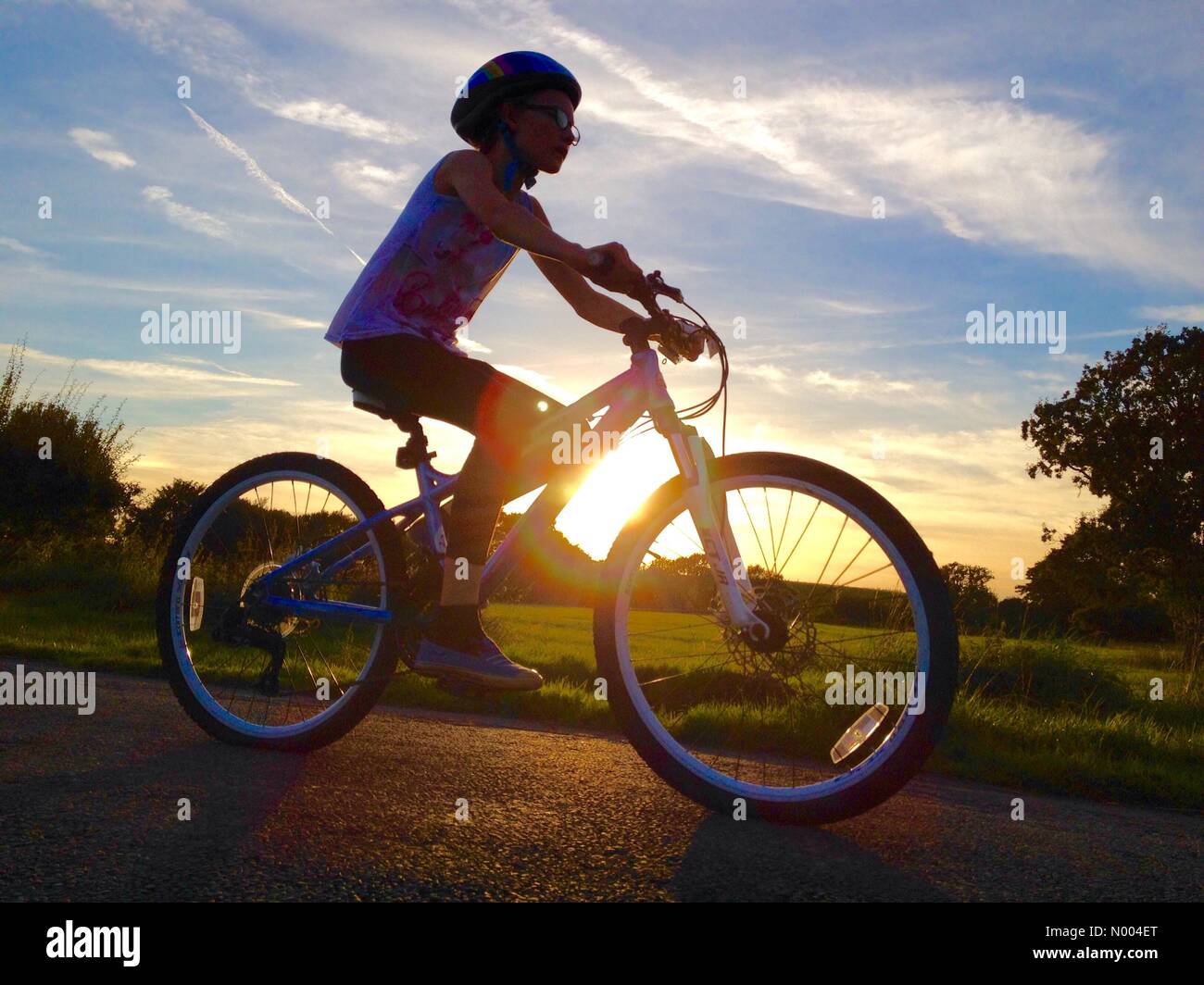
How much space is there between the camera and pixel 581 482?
370 cm

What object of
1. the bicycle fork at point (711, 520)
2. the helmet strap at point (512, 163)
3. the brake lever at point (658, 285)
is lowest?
the bicycle fork at point (711, 520)

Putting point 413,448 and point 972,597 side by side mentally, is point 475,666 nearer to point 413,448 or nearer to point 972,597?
point 413,448

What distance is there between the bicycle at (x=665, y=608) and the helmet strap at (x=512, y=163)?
79 centimetres

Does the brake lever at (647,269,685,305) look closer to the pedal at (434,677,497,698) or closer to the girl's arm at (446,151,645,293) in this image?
the girl's arm at (446,151,645,293)

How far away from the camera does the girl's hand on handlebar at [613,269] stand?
326 centimetres

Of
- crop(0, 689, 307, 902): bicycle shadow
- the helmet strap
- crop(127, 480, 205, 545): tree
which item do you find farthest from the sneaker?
crop(127, 480, 205, 545): tree

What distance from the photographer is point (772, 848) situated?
2.69 meters

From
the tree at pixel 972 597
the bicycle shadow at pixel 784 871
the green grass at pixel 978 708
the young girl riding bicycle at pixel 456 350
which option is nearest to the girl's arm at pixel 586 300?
the young girl riding bicycle at pixel 456 350

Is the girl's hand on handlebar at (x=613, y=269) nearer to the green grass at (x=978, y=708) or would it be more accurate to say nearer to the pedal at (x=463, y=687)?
the green grass at (x=978, y=708)

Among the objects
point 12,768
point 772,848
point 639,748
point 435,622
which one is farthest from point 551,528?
point 12,768

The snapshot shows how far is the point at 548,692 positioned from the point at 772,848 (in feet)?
11.5

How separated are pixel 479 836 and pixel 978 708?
4.46 meters

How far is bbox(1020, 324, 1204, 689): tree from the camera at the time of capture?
1332 inches

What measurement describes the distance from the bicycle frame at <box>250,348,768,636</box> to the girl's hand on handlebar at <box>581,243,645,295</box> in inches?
12.1
